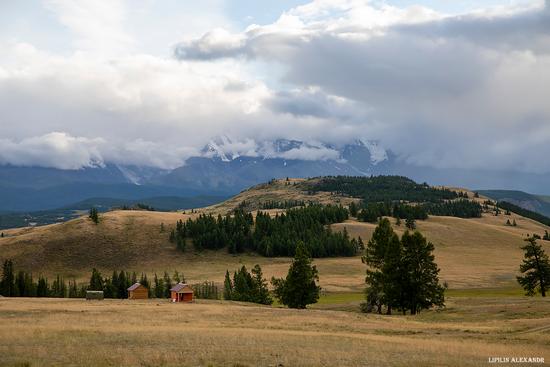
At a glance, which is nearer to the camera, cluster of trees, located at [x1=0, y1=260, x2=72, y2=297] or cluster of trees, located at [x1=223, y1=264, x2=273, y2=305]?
cluster of trees, located at [x1=223, y1=264, x2=273, y2=305]

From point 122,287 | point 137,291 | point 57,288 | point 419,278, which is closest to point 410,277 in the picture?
point 419,278

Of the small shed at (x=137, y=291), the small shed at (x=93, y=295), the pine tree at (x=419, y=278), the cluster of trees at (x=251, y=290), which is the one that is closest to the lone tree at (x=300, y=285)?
the pine tree at (x=419, y=278)

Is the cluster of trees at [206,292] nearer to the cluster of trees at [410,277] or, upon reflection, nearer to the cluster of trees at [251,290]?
the cluster of trees at [251,290]

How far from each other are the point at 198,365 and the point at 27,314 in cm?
4017

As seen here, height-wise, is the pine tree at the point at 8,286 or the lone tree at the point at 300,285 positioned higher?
the lone tree at the point at 300,285

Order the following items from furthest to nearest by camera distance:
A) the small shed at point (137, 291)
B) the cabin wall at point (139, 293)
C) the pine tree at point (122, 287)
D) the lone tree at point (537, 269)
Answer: the pine tree at point (122, 287), the cabin wall at point (139, 293), the small shed at point (137, 291), the lone tree at point (537, 269)

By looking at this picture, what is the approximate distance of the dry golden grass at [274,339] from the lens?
30.6 metres

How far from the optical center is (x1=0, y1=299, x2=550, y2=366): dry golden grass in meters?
30.6

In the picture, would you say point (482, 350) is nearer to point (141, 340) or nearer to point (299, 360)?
point (299, 360)

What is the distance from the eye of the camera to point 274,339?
40.8 metres

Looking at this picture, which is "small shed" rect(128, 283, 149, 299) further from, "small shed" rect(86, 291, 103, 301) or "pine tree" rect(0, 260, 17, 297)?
"pine tree" rect(0, 260, 17, 297)

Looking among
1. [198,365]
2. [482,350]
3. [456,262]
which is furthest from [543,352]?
[456,262]

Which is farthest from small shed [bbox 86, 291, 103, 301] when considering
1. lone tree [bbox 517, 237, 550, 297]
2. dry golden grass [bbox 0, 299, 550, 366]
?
lone tree [bbox 517, 237, 550, 297]

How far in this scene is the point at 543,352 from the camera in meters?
34.2
